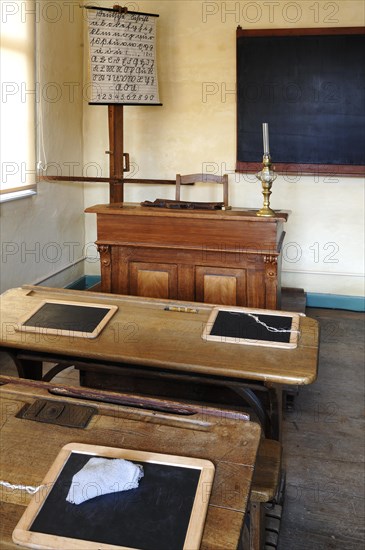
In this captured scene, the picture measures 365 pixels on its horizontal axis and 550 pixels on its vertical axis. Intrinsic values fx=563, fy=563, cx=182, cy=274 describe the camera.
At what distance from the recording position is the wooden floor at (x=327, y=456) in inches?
83.4

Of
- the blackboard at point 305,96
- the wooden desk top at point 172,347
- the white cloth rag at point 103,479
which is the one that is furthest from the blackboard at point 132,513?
the blackboard at point 305,96

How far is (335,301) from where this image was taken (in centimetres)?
501

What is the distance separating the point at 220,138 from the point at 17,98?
5.79ft

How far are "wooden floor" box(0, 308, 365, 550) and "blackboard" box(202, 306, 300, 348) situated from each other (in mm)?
768

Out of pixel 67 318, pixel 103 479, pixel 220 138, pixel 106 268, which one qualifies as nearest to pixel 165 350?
pixel 67 318

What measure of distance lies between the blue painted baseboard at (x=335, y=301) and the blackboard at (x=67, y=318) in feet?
10.3

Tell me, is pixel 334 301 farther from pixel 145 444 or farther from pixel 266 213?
pixel 145 444

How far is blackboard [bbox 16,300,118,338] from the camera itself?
2014mm

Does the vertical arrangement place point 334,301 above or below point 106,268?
below

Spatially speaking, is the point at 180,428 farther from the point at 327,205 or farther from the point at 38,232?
the point at 327,205

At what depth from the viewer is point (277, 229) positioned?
304cm

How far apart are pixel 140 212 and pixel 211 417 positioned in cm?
188

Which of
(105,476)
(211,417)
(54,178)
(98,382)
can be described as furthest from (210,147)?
(105,476)

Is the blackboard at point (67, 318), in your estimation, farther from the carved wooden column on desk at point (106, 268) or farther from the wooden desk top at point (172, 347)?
the carved wooden column on desk at point (106, 268)
